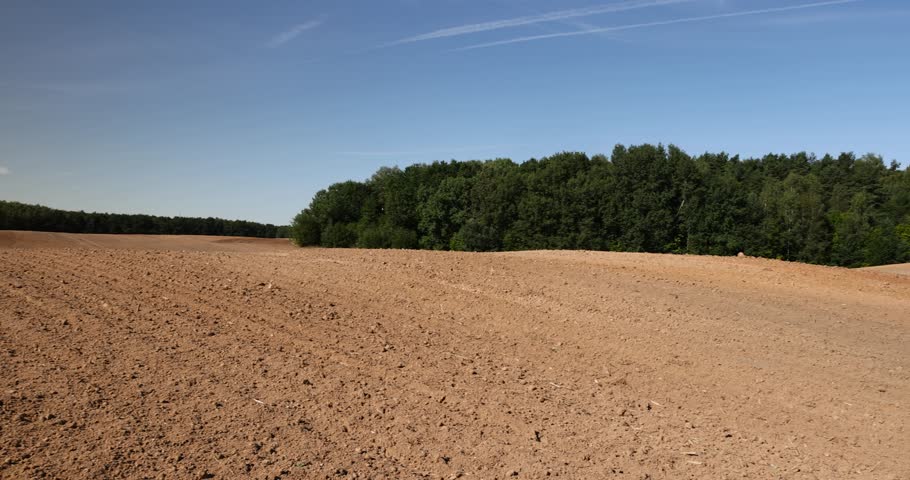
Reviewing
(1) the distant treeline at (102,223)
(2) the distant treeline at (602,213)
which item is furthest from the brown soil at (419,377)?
(1) the distant treeline at (102,223)

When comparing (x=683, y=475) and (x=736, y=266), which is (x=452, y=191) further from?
(x=683, y=475)

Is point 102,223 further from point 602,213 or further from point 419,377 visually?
point 419,377

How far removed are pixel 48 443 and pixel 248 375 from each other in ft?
5.81

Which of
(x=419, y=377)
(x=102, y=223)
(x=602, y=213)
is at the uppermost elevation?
(x=602, y=213)

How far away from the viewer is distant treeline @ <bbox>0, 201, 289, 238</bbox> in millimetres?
42516

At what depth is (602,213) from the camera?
140 feet

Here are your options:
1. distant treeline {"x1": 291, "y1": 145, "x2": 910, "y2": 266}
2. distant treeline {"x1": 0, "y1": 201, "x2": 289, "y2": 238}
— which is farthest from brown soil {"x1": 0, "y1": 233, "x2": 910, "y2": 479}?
distant treeline {"x1": 0, "y1": 201, "x2": 289, "y2": 238}

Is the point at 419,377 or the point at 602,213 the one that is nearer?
the point at 419,377

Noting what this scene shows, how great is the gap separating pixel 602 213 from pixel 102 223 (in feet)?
123

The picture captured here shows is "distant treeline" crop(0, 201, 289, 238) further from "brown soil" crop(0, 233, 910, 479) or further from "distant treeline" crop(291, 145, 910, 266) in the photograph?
"brown soil" crop(0, 233, 910, 479)

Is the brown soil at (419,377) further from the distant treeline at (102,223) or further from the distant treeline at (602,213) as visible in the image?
the distant treeline at (102,223)

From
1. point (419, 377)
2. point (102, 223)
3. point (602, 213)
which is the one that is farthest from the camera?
point (102, 223)

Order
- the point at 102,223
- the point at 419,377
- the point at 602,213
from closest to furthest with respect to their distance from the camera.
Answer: the point at 419,377 → the point at 602,213 → the point at 102,223

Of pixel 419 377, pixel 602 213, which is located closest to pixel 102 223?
pixel 602 213
